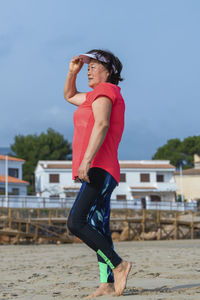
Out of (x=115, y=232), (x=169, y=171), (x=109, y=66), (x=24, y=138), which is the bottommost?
(x=115, y=232)

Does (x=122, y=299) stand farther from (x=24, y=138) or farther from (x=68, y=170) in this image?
(x=24, y=138)

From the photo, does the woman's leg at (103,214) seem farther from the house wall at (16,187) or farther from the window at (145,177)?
the window at (145,177)

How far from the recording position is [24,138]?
65312 mm

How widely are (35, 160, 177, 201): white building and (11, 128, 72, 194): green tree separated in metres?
6.02

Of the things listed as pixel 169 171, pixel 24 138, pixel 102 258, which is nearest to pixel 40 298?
pixel 102 258

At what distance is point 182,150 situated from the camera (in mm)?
73688

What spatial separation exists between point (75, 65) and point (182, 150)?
7066 cm

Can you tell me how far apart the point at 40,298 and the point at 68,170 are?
49.5m

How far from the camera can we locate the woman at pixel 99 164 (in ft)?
11.7

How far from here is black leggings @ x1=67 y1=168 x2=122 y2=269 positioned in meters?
3.58

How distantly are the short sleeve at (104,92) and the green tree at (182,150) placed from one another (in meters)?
69.7

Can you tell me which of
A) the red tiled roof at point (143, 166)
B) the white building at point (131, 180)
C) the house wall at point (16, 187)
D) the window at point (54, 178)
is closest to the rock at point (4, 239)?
the house wall at point (16, 187)

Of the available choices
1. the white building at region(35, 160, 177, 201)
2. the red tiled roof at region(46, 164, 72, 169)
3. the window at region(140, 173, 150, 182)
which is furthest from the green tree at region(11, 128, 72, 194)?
the window at region(140, 173, 150, 182)

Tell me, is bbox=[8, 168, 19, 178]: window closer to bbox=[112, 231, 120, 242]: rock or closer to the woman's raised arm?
bbox=[112, 231, 120, 242]: rock
